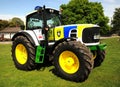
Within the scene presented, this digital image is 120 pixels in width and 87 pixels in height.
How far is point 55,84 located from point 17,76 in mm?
2108

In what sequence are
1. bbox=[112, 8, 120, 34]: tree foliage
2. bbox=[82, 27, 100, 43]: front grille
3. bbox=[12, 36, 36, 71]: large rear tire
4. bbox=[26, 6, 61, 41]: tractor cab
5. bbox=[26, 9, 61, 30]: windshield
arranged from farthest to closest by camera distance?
bbox=[112, 8, 120, 34]: tree foliage
bbox=[26, 9, 61, 30]: windshield
bbox=[26, 6, 61, 41]: tractor cab
bbox=[12, 36, 36, 71]: large rear tire
bbox=[82, 27, 100, 43]: front grille

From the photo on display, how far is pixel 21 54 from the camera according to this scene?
10953 mm

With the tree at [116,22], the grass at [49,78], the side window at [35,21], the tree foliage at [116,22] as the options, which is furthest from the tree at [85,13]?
the grass at [49,78]

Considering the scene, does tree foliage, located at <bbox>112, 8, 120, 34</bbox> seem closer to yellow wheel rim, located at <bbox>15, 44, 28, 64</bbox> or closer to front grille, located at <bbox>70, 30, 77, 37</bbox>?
yellow wheel rim, located at <bbox>15, 44, 28, 64</bbox>

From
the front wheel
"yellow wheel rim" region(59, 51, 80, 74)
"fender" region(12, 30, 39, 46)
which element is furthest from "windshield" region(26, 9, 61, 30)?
the front wheel

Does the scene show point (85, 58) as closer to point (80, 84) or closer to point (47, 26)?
point (80, 84)

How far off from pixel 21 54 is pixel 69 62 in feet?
10.2

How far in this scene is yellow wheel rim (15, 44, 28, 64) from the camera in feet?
35.2

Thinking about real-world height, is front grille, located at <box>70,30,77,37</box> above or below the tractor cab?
below

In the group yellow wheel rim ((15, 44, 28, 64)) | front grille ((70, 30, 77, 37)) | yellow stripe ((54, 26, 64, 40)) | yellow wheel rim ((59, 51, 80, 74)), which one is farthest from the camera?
yellow wheel rim ((15, 44, 28, 64))

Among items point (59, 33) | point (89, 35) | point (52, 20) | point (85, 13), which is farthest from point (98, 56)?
point (85, 13)

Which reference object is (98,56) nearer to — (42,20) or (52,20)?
(52,20)

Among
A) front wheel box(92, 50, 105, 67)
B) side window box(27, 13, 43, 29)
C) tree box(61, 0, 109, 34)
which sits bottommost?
front wheel box(92, 50, 105, 67)

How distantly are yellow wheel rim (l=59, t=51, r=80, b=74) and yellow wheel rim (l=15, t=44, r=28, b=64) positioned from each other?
2314mm
